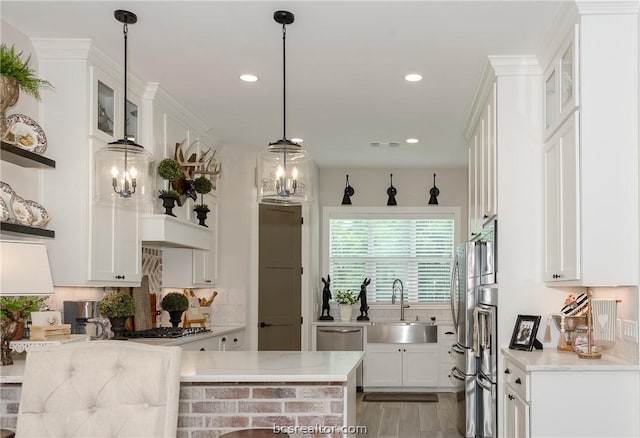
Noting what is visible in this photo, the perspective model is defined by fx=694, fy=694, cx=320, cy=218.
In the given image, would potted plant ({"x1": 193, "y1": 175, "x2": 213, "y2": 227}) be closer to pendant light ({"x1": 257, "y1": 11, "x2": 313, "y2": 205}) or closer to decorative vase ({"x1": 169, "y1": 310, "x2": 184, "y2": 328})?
decorative vase ({"x1": 169, "y1": 310, "x2": 184, "y2": 328})

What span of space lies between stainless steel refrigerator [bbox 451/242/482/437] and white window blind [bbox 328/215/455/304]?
3200 millimetres

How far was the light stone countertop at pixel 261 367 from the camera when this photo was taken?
3.00m

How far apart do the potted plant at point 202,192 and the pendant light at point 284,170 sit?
7.25 feet

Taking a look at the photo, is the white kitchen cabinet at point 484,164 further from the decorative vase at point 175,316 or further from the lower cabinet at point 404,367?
the decorative vase at point 175,316

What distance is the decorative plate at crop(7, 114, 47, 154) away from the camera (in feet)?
12.0

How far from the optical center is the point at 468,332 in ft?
17.1

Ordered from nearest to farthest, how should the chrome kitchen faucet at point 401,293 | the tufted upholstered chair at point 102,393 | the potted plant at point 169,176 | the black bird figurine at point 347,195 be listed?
the tufted upholstered chair at point 102,393, the potted plant at point 169,176, the chrome kitchen faucet at point 401,293, the black bird figurine at point 347,195

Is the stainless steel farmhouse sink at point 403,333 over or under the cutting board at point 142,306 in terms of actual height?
under

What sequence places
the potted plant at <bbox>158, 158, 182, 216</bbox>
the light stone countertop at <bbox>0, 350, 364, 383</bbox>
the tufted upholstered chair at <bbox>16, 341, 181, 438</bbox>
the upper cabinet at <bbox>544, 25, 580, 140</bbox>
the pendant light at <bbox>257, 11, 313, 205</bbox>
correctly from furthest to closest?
the potted plant at <bbox>158, 158, 182, 216</bbox>, the pendant light at <bbox>257, 11, 313, 205</bbox>, the upper cabinet at <bbox>544, 25, 580, 140</bbox>, the light stone countertop at <bbox>0, 350, 364, 383</bbox>, the tufted upholstered chair at <bbox>16, 341, 181, 438</bbox>

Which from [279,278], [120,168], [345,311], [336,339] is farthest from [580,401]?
[345,311]

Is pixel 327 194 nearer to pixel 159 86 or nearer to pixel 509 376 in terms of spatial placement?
pixel 159 86

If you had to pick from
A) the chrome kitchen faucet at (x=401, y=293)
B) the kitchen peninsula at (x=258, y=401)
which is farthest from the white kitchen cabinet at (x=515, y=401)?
the chrome kitchen faucet at (x=401, y=293)

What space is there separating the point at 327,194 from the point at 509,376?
495cm

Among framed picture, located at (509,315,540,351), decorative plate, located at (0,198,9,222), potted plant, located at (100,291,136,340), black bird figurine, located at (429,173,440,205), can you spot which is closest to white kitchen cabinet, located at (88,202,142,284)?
potted plant, located at (100,291,136,340)
